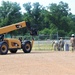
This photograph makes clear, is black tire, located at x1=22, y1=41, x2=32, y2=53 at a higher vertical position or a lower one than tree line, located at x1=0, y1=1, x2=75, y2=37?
lower

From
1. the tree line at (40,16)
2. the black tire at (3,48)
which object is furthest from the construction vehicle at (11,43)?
the tree line at (40,16)

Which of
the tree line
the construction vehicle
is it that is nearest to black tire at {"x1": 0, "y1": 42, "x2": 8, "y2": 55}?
the construction vehicle

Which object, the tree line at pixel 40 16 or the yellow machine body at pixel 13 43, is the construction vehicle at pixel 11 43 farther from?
the tree line at pixel 40 16

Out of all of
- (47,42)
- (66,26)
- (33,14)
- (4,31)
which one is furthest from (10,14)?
(4,31)

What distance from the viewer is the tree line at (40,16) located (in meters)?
108

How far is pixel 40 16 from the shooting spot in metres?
117

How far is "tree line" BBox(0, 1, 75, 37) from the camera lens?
353 ft

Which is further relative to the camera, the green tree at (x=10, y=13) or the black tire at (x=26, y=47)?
the green tree at (x=10, y=13)

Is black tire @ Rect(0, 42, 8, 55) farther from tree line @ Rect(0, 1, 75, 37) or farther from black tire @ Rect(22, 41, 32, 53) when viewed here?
tree line @ Rect(0, 1, 75, 37)

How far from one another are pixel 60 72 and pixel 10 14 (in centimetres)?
9454

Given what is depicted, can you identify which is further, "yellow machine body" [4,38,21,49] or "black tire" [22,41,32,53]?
"black tire" [22,41,32,53]

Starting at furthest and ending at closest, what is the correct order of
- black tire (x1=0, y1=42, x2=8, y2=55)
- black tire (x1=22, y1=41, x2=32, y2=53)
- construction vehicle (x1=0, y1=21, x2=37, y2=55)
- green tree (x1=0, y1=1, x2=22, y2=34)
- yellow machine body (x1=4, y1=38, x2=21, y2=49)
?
green tree (x1=0, y1=1, x2=22, y2=34), black tire (x1=22, y1=41, x2=32, y2=53), yellow machine body (x1=4, y1=38, x2=21, y2=49), construction vehicle (x1=0, y1=21, x2=37, y2=55), black tire (x1=0, y1=42, x2=8, y2=55)

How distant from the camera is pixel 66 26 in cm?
10806

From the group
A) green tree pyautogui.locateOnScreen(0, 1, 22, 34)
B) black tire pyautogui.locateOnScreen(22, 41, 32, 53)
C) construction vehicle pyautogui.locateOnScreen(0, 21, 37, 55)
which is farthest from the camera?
green tree pyautogui.locateOnScreen(0, 1, 22, 34)
